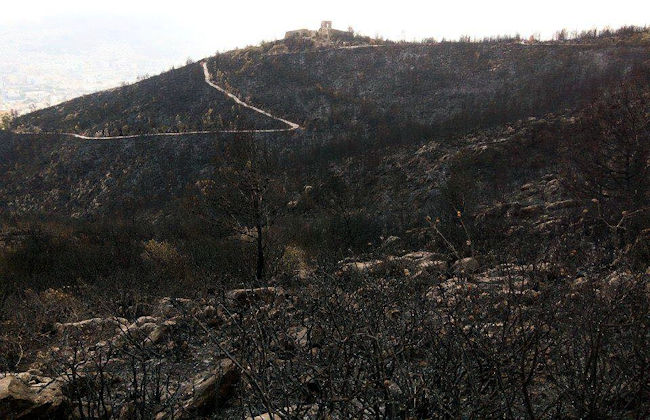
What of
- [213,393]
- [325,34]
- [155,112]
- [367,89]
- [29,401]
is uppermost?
[325,34]

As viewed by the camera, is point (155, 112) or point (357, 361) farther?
point (155, 112)

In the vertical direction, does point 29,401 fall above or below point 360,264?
above

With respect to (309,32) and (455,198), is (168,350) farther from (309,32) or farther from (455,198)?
(309,32)

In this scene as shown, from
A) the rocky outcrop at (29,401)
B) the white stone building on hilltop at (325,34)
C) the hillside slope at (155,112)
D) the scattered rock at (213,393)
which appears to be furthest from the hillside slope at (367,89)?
the rocky outcrop at (29,401)

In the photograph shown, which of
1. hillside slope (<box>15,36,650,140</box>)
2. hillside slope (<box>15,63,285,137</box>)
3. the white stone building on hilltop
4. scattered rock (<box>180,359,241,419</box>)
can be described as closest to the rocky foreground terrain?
scattered rock (<box>180,359,241,419</box>)

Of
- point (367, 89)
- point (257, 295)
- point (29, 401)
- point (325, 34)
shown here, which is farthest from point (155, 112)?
point (29, 401)

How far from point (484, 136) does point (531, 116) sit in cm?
365

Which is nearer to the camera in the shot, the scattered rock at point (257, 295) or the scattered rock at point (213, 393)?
the scattered rock at point (213, 393)

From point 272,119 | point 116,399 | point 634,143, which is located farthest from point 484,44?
point 116,399

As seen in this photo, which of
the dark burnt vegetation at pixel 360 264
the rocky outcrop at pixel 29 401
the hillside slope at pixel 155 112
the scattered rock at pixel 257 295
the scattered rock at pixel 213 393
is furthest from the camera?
the hillside slope at pixel 155 112

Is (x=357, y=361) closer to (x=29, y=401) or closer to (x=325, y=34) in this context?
(x=29, y=401)

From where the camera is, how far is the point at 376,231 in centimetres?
1838

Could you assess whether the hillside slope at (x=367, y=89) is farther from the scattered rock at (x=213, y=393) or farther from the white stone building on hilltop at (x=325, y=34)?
the scattered rock at (x=213, y=393)

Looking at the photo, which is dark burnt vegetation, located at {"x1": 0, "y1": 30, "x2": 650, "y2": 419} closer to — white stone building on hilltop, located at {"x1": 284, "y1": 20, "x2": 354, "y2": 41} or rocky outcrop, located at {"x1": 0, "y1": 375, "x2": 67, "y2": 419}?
rocky outcrop, located at {"x1": 0, "y1": 375, "x2": 67, "y2": 419}
